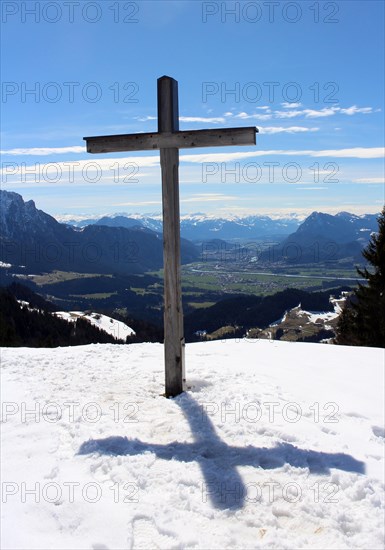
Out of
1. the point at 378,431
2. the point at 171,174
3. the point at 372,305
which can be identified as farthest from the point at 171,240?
the point at 372,305

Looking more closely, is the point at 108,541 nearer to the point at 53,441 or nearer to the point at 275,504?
the point at 275,504

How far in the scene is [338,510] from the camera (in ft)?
15.7

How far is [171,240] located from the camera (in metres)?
8.32

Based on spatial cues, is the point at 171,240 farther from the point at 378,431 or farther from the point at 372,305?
the point at 372,305

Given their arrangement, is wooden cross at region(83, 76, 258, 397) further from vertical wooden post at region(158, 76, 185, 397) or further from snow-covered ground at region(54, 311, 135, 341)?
snow-covered ground at region(54, 311, 135, 341)

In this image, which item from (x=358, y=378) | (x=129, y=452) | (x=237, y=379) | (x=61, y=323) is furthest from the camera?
(x=61, y=323)

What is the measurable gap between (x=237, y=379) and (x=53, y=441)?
398cm

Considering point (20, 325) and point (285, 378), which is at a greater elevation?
point (285, 378)

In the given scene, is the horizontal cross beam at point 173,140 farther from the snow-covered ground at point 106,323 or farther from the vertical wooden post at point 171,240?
the snow-covered ground at point 106,323

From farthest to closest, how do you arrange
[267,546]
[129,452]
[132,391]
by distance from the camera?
[132,391]
[129,452]
[267,546]

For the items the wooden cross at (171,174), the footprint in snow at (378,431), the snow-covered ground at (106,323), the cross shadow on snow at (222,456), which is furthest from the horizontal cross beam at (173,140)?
the snow-covered ground at (106,323)

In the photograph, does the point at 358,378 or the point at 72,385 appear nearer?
the point at 72,385

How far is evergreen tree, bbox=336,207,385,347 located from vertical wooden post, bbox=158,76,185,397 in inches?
991

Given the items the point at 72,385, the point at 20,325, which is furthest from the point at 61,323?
the point at 72,385
